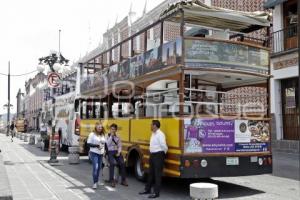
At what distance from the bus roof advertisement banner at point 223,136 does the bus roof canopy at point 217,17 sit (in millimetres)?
2660

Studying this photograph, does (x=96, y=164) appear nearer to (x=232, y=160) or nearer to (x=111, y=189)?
(x=111, y=189)

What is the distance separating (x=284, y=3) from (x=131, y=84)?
1178 cm

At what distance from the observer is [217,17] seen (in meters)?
11.2

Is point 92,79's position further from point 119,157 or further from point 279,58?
point 279,58

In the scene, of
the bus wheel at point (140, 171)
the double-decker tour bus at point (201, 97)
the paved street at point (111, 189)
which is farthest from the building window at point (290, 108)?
the bus wheel at point (140, 171)

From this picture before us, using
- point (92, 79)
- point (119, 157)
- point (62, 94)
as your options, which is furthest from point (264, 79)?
point (62, 94)

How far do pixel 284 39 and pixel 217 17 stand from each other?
10.8 m

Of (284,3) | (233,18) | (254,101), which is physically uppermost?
(284,3)

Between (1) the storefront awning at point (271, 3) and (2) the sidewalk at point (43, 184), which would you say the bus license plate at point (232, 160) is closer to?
(2) the sidewalk at point (43, 184)

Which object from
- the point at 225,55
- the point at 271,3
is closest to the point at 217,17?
the point at 225,55

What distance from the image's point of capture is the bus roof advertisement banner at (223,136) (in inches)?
393

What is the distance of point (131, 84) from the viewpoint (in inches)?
494

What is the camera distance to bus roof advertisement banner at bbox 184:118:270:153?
32.7ft

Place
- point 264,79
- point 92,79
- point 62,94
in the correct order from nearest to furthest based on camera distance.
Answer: point 264,79 → point 92,79 → point 62,94
